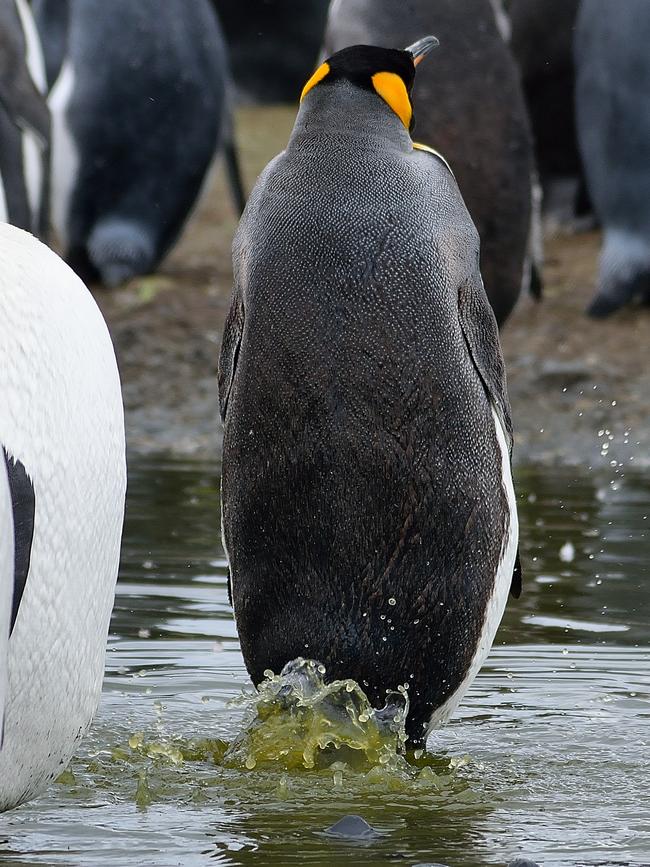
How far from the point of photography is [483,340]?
405 cm

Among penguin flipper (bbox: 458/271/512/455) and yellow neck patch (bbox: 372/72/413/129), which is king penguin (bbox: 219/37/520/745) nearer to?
penguin flipper (bbox: 458/271/512/455)

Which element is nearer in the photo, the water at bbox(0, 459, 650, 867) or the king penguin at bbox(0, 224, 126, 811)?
the king penguin at bbox(0, 224, 126, 811)

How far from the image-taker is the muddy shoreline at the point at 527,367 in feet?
27.4

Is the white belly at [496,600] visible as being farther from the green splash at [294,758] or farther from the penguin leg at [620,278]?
the penguin leg at [620,278]

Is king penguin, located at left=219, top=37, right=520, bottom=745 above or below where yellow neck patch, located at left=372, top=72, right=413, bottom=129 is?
below

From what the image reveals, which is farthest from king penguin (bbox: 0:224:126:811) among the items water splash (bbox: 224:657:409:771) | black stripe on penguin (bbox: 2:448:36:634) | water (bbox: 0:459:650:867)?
water splash (bbox: 224:657:409:771)

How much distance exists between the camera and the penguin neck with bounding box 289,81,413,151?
13.4 ft

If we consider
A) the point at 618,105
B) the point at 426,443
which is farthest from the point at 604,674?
the point at 618,105

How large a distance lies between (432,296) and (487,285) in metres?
4.62

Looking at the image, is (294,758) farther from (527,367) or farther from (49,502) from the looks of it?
(527,367)

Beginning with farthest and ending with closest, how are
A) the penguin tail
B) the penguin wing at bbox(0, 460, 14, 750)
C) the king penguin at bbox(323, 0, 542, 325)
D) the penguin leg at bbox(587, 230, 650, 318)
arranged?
the penguin tail → the penguin leg at bbox(587, 230, 650, 318) → the king penguin at bbox(323, 0, 542, 325) → the penguin wing at bbox(0, 460, 14, 750)

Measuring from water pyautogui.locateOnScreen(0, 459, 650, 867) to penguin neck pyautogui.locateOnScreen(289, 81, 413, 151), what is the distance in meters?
1.32

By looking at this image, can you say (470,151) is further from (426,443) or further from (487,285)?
(426,443)

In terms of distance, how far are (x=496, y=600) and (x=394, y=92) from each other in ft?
3.84
